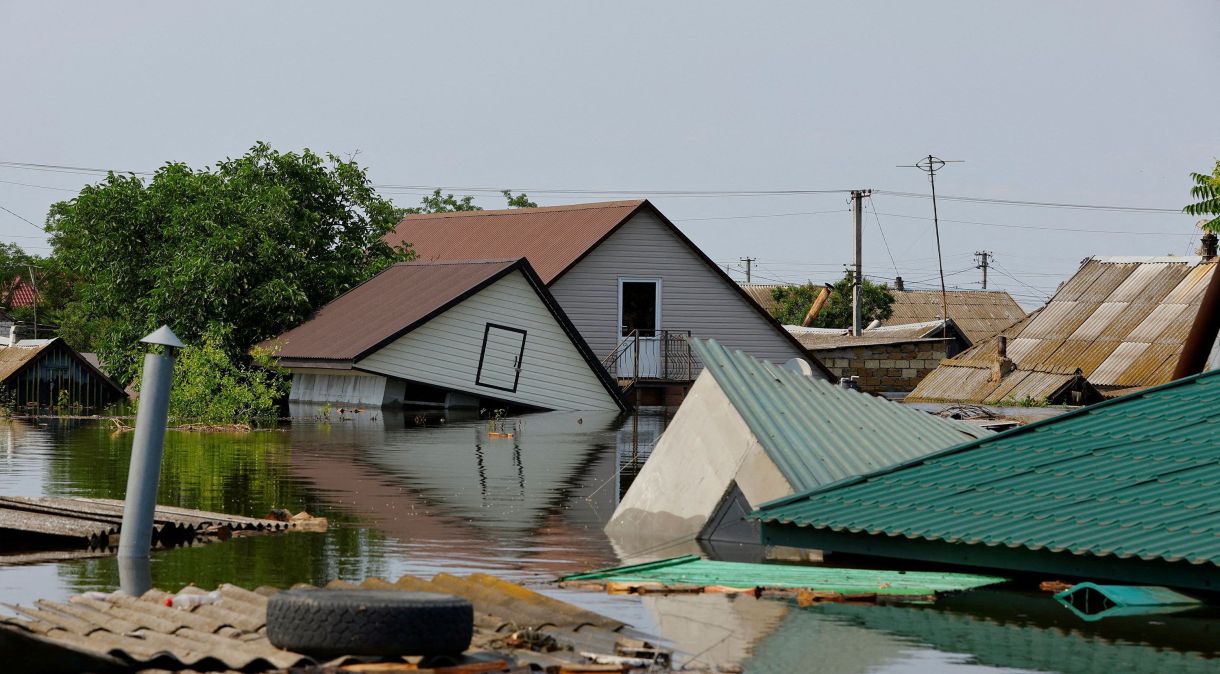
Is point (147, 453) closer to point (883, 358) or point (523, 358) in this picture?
point (523, 358)

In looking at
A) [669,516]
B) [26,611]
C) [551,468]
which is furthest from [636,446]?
[26,611]

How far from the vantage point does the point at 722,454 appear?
15.5m

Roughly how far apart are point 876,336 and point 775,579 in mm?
43755

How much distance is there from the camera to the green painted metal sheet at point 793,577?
1235 centimetres

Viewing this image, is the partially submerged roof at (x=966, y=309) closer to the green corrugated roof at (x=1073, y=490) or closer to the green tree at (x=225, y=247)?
Result: the green tree at (x=225, y=247)

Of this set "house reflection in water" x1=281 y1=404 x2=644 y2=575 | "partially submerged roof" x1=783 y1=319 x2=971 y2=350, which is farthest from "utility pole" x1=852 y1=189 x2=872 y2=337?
"house reflection in water" x1=281 y1=404 x2=644 y2=575

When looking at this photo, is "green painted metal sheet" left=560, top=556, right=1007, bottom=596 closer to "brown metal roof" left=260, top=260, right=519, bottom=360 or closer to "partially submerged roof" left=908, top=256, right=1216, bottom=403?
"brown metal roof" left=260, top=260, right=519, bottom=360

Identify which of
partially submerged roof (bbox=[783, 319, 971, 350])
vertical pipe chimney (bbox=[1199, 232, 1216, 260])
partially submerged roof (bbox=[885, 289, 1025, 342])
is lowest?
partially submerged roof (bbox=[783, 319, 971, 350])

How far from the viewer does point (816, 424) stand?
53.7 feet

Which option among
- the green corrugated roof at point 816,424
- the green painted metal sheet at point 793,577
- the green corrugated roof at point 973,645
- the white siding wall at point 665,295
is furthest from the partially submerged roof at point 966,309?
the green corrugated roof at point 973,645

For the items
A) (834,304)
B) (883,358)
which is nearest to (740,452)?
(883,358)

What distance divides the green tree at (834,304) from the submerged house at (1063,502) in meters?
55.4

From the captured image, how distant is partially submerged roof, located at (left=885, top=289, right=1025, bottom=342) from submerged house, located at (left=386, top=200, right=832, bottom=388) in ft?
89.8

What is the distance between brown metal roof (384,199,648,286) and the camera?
45094mm
